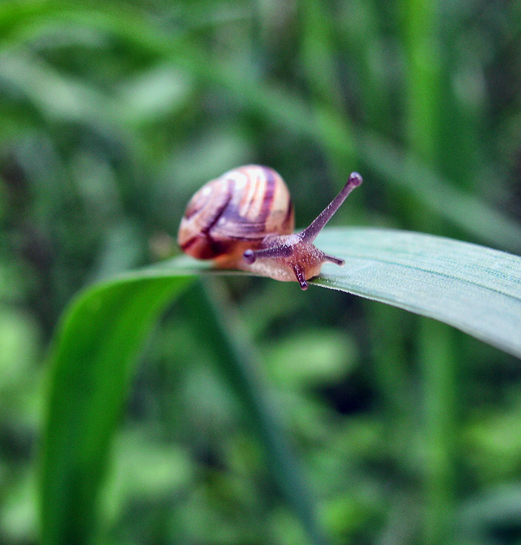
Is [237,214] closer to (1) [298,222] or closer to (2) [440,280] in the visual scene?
(2) [440,280]

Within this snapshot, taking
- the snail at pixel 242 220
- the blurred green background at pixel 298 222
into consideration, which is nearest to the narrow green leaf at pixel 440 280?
the snail at pixel 242 220

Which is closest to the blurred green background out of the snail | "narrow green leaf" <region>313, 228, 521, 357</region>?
the snail

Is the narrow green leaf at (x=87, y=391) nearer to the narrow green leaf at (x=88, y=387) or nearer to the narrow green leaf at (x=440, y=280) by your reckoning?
the narrow green leaf at (x=88, y=387)

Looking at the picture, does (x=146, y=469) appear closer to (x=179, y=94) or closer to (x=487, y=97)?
(x=179, y=94)

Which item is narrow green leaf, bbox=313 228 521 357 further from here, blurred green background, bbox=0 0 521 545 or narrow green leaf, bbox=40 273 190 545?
blurred green background, bbox=0 0 521 545

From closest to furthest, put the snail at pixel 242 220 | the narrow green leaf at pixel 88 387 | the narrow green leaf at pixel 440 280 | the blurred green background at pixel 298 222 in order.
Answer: the narrow green leaf at pixel 440 280, the narrow green leaf at pixel 88 387, the snail at pixel 242 220, the blurred green background at pixel 298 222

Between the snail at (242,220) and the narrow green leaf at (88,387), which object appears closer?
the narrow green leaf at (88,387)

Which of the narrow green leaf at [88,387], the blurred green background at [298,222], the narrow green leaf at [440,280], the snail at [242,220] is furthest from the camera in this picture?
the blurred green background at [298,222]
